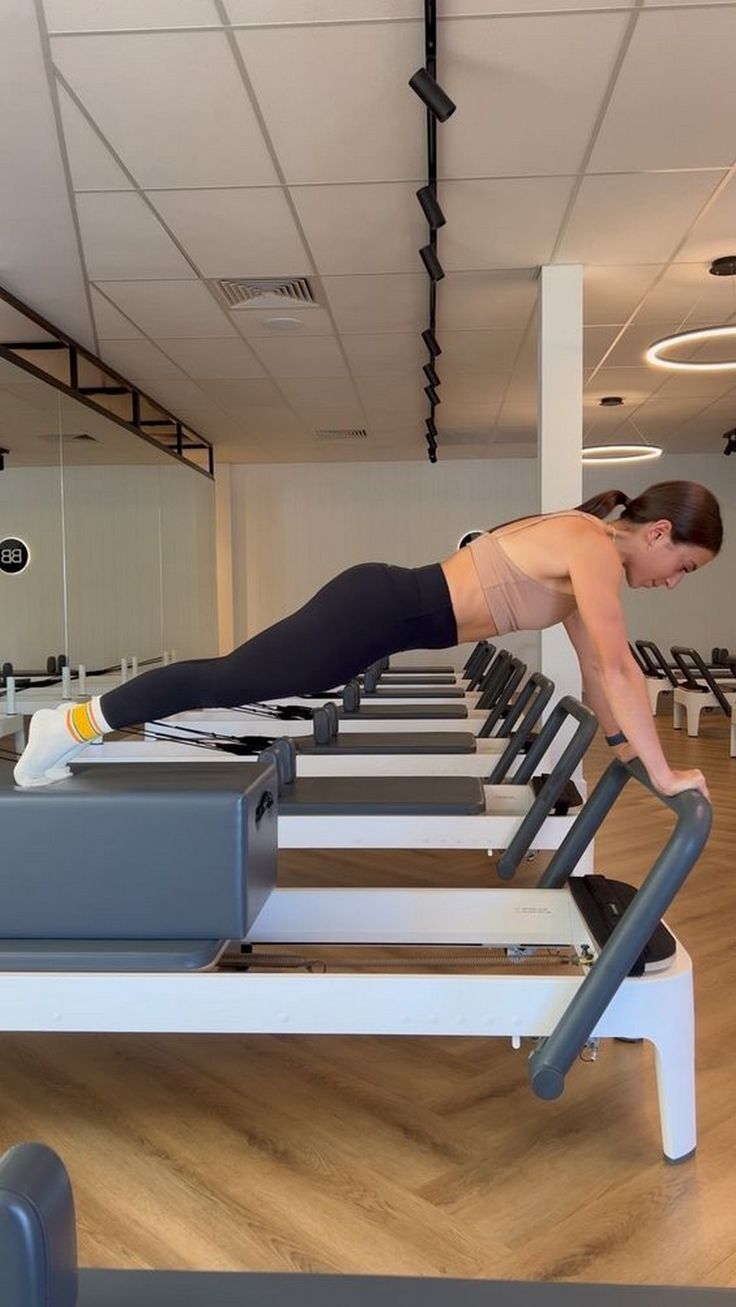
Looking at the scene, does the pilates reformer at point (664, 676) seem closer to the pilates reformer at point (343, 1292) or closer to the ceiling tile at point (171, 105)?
the ceiling tile at point (171, 105)

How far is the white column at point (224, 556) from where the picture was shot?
39.1ft

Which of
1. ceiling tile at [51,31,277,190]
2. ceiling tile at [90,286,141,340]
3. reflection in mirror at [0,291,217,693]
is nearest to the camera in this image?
ceiling tile at [51,31,277,190]

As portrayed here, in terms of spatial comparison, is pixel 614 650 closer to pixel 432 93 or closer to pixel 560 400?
pixel 432 93

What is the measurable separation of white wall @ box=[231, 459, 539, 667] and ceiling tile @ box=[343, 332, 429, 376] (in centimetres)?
477

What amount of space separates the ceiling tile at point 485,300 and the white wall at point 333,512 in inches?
236

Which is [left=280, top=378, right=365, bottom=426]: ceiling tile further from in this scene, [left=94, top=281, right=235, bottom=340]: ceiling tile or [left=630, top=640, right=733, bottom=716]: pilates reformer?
[left=630, top=640, right=733, bottom=716]: pilates reformer

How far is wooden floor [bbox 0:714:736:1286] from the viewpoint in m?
1.65

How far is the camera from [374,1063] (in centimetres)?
236

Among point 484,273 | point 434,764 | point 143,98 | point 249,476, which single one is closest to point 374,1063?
point 434,764

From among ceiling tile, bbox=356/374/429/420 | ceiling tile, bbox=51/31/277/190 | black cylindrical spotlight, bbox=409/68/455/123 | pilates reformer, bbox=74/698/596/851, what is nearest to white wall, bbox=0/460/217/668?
ceiling tile, bbox=356/374/429/420

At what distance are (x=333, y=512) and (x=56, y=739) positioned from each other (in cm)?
1023

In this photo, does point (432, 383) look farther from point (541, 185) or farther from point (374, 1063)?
point (374, 1063)

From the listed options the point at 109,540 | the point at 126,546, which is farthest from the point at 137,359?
the point at 126,546

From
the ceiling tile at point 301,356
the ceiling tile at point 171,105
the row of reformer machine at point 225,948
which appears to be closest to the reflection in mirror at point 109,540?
the ceiling tile at point 301,356
